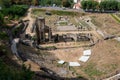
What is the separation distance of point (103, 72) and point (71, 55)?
1129cm

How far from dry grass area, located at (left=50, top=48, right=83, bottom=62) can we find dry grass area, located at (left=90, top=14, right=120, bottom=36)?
14.0 meters

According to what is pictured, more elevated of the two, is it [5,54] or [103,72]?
[5,54]

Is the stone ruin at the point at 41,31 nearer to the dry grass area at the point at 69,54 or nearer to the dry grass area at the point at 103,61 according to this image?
the dry grass area at the point at 69,54

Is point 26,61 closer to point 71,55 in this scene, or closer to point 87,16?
point 71,55

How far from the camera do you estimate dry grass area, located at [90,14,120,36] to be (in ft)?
216

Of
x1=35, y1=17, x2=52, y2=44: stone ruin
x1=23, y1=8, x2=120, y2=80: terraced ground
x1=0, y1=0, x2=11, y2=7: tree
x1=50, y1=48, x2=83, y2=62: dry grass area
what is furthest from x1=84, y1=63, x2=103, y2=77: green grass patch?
x1=0, y1=0, x2=11, y2=7: tree

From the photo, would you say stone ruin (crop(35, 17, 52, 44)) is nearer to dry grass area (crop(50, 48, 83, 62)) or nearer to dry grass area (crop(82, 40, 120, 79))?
dry grass area (crop(50, 48, 83, 62))

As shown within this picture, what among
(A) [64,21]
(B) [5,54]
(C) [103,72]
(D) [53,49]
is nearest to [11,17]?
(A) [64,21]

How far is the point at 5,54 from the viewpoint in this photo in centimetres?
3950

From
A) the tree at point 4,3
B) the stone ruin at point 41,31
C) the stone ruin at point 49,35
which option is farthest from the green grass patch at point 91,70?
the tree at point 4,3

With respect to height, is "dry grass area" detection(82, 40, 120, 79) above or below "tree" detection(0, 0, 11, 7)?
below

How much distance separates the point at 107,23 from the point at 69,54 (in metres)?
25.5

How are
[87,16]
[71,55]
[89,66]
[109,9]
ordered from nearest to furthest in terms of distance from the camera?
1. [89,66]
2. [71,55]
3. [87,16]
4. [109,9]

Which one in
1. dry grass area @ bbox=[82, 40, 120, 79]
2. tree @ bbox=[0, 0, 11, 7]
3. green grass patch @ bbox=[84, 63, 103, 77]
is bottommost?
green grass patch @ bbox=[84, 63, 103, 77]
